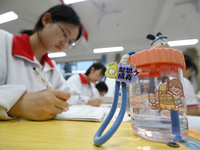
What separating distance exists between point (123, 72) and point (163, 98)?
78mm

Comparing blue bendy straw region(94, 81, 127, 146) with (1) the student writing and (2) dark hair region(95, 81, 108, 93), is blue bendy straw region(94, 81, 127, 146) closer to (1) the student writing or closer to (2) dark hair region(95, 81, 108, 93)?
(1) the student writing

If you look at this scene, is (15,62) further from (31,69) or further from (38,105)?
(38,105)

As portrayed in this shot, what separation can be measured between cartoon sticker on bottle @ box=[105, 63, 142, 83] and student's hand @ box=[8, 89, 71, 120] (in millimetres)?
223

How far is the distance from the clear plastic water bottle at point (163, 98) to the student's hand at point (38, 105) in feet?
0.79

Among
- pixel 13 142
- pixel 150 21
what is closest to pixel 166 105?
pixel 13 142

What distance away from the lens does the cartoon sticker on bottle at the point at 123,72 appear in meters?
0.14

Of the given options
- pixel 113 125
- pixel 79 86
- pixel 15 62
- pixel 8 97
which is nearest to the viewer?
pixel 113 125

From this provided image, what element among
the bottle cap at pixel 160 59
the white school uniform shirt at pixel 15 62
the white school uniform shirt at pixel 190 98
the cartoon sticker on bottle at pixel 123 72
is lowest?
the white school uniform shirt at pixel 190 98

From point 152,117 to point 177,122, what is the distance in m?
0.05

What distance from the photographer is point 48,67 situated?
65 centimetres

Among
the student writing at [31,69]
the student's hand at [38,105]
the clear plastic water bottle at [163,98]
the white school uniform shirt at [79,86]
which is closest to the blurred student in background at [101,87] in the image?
the white school uniform shirt at [79,86]

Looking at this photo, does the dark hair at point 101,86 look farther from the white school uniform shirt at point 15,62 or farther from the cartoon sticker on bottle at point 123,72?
the cartoon sticker on bottle at point 123,72

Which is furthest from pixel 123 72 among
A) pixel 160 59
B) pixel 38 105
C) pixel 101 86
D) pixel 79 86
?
pixel 101 86

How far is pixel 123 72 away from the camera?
15 centimetres
